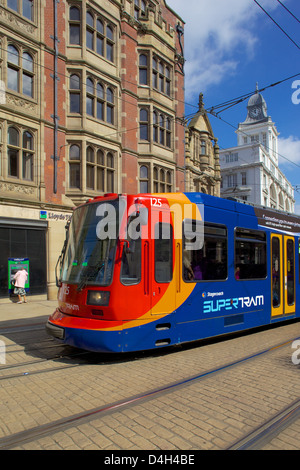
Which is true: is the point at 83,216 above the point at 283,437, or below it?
above

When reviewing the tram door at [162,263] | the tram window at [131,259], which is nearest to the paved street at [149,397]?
the tram door at [162,263]

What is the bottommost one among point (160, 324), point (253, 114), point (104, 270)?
point (160, 324)

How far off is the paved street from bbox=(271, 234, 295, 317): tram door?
2.09 meters

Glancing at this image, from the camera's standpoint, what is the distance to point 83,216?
663 centimetres

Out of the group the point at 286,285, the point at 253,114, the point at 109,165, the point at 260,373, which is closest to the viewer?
the point at 260,373

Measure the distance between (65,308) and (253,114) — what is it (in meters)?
101

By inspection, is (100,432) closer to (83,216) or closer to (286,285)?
(83,216)

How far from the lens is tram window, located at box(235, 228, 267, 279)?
789 cm

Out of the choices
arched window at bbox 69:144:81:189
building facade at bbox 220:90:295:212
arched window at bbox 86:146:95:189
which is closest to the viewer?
arched window at bbox 69:144:81:189

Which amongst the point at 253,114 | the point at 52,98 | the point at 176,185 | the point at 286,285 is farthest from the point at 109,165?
the point at 253,114

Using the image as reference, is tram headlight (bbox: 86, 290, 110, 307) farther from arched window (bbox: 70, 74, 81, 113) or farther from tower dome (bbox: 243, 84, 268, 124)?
tower dome (bbox: 243, 84, 268, 124)

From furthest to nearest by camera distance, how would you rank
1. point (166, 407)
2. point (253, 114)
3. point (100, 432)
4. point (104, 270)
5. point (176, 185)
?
point (253, 114)
point (176, 185)
point (104, 270)
point (166, 407)
point (100, 432)

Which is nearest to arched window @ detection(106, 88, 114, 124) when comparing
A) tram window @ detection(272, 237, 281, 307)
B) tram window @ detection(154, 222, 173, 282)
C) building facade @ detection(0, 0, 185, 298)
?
building facade @ detection(0, 0, 185, 298)

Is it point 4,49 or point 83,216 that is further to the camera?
point 4,49
